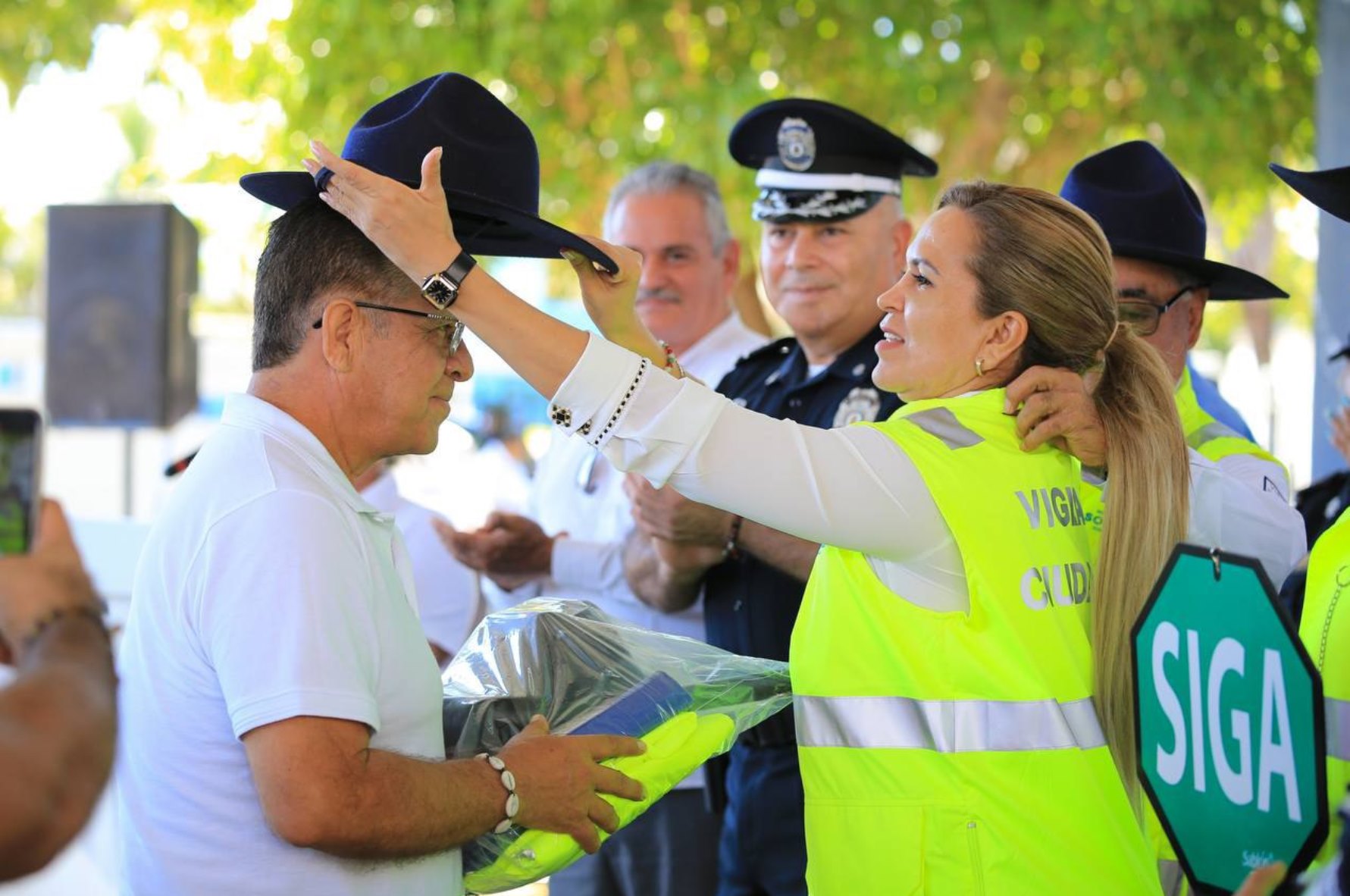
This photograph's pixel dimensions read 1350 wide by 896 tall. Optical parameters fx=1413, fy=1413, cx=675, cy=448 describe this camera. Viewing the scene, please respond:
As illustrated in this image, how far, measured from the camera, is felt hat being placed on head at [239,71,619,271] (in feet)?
6.79

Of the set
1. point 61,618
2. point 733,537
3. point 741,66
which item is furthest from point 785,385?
point 741,66

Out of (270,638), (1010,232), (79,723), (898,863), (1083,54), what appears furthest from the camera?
(1083,54)

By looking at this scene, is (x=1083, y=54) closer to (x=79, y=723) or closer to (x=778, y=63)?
(x=778, y=63)

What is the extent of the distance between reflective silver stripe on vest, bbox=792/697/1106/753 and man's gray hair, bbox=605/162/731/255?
2.19 m

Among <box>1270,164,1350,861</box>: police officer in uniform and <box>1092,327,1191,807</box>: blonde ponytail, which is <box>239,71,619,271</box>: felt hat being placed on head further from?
<box>1270,164,1350,861</box>: police officer in uniform

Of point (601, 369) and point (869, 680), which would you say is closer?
point (601, 369)

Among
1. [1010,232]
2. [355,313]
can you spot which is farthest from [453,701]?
[1010,232]

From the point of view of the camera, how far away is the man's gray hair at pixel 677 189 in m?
4.04

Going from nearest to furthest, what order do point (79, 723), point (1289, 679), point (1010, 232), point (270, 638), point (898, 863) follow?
point (79, 723) → point (1289, 679) → point (270, 638) → point (898, 863) → point (1010, 232)

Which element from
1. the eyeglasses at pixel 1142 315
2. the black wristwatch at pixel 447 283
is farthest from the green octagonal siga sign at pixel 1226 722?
the eyeglasses at pixel 1142 315

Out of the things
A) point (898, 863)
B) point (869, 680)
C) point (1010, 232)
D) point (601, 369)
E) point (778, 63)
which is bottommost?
point (898, 863)

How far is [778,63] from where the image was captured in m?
8.06

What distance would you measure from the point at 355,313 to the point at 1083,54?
589cm

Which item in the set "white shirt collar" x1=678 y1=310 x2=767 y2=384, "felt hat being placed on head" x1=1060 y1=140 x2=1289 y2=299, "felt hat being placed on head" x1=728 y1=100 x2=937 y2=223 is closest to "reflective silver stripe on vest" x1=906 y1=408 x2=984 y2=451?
"felt hat being placed on head" x1=1060 y1=140 x2=1289 y2=299
